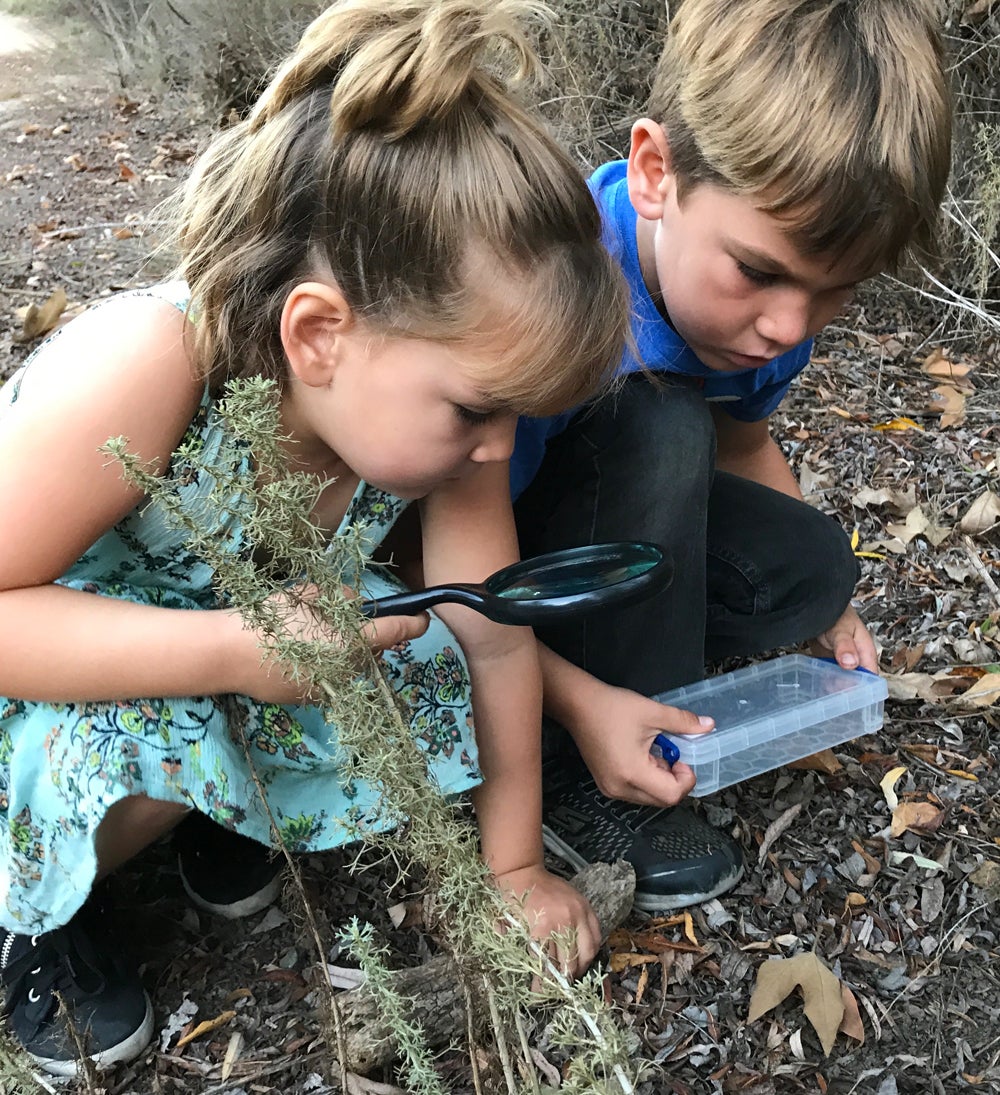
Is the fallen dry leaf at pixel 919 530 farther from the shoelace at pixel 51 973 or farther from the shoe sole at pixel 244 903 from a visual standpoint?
the shoelace at pixel 51 973

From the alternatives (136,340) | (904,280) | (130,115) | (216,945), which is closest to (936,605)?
(904,280)

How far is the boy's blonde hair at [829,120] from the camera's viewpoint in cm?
144

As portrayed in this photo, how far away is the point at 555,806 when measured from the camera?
1806mm

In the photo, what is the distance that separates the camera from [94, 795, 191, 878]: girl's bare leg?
1.38m

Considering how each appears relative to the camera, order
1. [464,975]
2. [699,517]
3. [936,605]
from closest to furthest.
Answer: [464,975] → [699,517] → [936,605]

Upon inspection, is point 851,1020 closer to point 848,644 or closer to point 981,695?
point 848,644

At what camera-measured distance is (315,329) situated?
1.27 meters

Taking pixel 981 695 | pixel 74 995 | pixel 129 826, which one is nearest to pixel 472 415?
pixel 129 826

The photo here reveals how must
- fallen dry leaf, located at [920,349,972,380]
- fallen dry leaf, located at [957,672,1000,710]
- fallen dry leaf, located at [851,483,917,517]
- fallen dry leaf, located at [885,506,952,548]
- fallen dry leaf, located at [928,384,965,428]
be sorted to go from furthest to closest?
1. fallen dry leaf, located at [920,349,972,380]
2. fallen dry leaf, located at [928,384,965,428]
3. fallen dry leaf, located at [851,483,917,517]
4. fallen dry leaf, located at [885,506,952,548]
5. fallen dry leaf, located at [957,672,1000,710]

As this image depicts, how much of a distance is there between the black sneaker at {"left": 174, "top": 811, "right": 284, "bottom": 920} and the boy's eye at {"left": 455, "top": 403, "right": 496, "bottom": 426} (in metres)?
0.75

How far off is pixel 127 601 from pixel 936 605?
1.71 metres

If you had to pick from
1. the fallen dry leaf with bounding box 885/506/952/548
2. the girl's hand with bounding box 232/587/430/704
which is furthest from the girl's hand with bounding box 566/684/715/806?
the fallen dry leaf with bounding box 885/506/952/548

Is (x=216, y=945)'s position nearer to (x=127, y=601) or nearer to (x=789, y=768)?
(x=127, y=601)

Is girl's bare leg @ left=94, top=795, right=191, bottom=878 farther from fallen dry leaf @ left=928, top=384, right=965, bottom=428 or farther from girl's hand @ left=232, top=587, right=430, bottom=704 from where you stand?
fallen dry leaf @ left=928, top=384, right=965, bottom=428
